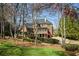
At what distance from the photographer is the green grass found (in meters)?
2.66

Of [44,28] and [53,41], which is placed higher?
[44,28]

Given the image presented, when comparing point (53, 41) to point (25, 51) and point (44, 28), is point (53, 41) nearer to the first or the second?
point (44, 28)

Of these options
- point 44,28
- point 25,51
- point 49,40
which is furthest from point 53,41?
point 25,51

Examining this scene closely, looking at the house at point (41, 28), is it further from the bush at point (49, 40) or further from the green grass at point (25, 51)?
the green grass at point (25, 51)

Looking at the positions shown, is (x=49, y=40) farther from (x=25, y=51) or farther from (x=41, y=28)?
(x=25, y=51)

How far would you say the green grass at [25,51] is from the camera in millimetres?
2656

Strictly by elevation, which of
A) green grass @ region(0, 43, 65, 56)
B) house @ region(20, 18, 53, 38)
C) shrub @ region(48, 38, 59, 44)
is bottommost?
green grass @ region(0, 43, 65, 56)

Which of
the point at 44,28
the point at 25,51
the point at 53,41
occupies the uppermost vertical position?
the point at 44,28

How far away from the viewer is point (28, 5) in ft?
8.82

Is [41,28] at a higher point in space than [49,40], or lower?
higher

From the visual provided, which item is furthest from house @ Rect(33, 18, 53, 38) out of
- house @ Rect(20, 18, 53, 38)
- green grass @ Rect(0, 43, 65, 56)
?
green grass @ Rect(0, 43, 65, 56)

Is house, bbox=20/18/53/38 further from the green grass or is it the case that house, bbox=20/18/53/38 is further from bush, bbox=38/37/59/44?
the green grass

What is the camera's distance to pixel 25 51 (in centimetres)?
267

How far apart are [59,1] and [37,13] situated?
26cm
